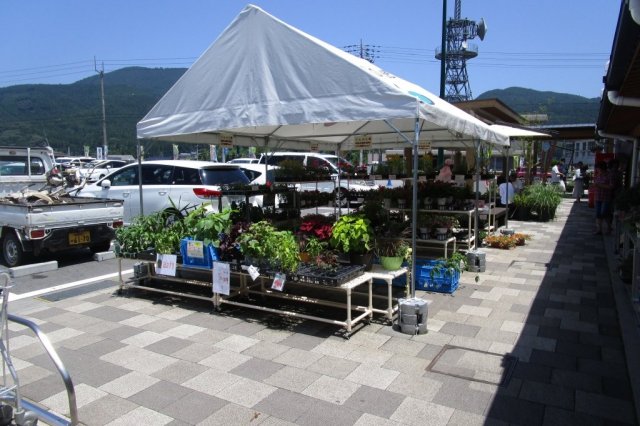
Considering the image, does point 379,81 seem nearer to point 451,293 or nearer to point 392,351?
point 392,351

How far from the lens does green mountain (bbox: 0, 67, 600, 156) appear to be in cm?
7319

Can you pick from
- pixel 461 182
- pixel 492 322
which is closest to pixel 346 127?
pixel 461 182

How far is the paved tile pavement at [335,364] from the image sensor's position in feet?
10.5

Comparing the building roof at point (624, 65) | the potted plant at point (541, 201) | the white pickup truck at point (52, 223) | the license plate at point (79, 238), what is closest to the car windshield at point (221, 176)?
the white pickup truck at point (52, 223)

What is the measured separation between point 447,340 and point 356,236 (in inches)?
54.5

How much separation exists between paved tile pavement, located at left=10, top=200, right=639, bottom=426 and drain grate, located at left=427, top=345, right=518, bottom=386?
2cm

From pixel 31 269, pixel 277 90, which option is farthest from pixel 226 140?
pixel 31 269

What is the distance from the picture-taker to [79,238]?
7.79m

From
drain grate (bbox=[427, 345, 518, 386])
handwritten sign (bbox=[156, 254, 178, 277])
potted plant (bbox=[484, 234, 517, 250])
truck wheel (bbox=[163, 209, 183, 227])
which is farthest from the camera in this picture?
potted plant (bbox=[484, 234, 517, 250])

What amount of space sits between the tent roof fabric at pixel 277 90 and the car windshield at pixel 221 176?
3.54 meters

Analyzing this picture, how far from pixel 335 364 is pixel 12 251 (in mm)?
6662

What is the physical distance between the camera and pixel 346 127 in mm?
7852

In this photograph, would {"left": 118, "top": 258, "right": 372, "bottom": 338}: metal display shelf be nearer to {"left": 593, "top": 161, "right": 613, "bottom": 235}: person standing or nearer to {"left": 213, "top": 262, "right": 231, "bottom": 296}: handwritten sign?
{"left": 213, "top": 262, "right": 231, "bottom": 296}: handwritten sign

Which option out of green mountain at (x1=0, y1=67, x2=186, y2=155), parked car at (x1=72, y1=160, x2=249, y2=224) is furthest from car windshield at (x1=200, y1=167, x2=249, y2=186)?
green mountain at (x1=0, y1=67, x2=186, y2=155)
